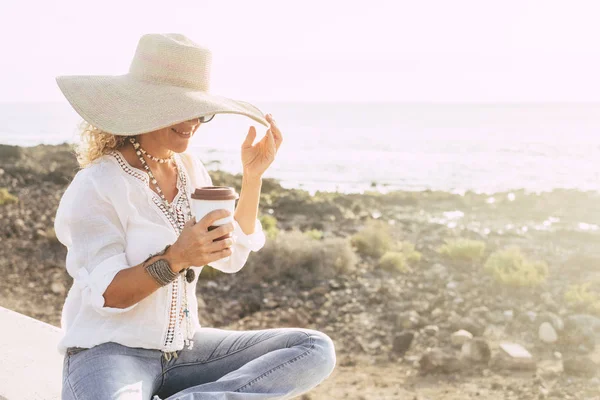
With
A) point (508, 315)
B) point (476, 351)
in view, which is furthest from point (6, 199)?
point (476, 351)

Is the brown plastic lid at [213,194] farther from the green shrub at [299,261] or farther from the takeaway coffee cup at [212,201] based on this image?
the green shrub at [299,261]

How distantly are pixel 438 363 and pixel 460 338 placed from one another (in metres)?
0.62

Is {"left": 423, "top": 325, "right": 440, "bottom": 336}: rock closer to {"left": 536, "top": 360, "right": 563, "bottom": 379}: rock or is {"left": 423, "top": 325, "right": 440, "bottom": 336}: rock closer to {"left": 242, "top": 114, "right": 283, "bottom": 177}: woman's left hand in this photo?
{"left": 536, "top": 360, "right": 563, "bottom": 379}: rock

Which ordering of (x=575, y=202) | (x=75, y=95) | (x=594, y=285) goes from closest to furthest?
1. (x=75, y=95)
2. (x=594, y=285)
3. (x=575, y=202)

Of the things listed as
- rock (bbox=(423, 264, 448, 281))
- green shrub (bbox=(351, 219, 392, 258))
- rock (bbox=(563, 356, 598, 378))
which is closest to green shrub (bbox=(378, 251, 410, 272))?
rock (bbox=(423, 264, 448, 281))

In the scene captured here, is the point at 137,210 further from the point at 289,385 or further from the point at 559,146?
the point at 559,146

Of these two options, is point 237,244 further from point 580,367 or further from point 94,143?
point 580,367

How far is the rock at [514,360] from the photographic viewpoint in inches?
201

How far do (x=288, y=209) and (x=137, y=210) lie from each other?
36.9 feet

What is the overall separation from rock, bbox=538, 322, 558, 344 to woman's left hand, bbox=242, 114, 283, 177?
13.1 feet

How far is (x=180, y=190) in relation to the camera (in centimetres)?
254

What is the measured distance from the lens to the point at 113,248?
2186mm

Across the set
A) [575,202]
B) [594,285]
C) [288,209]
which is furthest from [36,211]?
[575,202]

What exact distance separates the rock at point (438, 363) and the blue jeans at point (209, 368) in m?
2.75
